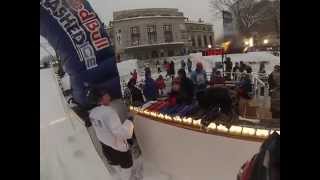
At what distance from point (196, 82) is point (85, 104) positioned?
0.55 meters

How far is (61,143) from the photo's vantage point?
6.94 feet

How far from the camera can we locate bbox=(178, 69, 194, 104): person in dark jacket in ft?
5.97

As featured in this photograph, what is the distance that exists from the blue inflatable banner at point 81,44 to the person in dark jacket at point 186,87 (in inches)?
12.0

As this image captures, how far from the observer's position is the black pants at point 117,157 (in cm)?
196

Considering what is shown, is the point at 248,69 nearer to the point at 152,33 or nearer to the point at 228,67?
the point at 228,67

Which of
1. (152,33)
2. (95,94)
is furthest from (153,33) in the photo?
(95,94)

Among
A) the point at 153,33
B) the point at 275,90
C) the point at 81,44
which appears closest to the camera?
the point at 275,90

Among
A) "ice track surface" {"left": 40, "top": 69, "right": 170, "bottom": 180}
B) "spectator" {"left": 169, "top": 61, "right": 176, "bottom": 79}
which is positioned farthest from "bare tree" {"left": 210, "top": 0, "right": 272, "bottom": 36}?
"ice track surface" {"left": 40, "top": 69, "right": 170, "bottom": 180}

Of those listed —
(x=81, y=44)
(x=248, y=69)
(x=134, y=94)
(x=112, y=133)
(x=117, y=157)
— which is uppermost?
(x=81, y=44)

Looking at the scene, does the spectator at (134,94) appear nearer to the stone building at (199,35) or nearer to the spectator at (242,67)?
the stone building at (199,35)

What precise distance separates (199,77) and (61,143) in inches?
30.4

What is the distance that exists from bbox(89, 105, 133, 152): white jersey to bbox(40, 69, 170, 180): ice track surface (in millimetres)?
79
